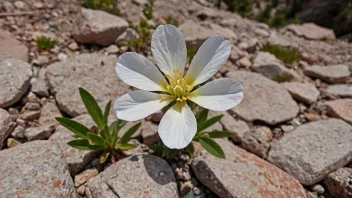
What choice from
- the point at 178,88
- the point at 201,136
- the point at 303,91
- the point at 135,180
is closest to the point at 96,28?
the point at 178,88

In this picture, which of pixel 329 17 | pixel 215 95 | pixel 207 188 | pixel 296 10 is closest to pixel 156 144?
pixel 207 188

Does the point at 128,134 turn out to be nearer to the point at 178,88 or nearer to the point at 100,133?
the point at 100,133

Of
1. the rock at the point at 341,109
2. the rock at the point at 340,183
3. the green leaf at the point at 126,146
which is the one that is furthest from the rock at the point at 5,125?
the rock at the point at 341,109

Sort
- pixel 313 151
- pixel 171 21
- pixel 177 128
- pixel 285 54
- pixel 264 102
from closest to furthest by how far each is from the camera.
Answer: pixel 177 128 < pixel 313 151 < pixel 264 102 < pixel 285 54 < pixel 171 21

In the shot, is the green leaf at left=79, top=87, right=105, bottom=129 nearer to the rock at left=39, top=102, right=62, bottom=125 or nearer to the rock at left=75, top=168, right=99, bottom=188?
the rock at left=75, top=168, right=99, bottom=188

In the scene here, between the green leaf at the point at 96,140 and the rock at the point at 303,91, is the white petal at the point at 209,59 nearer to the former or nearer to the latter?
the green leaf at the point at 96,140

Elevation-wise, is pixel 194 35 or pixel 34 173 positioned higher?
pixel 194 35

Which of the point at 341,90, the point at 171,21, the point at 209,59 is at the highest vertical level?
the point at 209,59

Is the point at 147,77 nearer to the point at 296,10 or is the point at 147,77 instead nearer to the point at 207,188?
the point at 207,188

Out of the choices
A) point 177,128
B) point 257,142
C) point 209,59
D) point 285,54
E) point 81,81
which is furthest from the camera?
point 285,54
